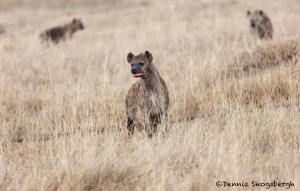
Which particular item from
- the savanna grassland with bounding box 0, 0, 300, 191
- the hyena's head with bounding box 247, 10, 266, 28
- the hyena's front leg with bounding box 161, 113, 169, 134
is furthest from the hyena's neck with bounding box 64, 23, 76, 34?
the hyena's front leg with bounding box 161, 113, 169, 134

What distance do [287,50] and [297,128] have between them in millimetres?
3417

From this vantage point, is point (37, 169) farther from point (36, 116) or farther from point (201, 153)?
point (36, 116)

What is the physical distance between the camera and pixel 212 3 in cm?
2398

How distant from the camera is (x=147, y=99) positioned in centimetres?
648

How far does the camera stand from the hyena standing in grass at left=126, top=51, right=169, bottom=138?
21.0 feet

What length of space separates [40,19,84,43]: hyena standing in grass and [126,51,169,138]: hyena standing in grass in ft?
33.2

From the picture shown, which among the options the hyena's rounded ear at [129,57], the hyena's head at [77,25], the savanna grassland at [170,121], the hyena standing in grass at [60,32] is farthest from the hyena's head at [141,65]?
the hyena's head at [77,25]

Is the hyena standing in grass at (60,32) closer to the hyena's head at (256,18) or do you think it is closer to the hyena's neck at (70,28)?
the hyena's neck at (70,28)

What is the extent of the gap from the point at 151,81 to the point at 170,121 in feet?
2.28

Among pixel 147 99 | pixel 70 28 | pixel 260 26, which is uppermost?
pixel 70 28

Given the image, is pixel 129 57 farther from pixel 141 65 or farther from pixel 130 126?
pixel 130 126

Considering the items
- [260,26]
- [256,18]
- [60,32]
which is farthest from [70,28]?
[260,26]

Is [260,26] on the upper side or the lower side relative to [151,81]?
upper

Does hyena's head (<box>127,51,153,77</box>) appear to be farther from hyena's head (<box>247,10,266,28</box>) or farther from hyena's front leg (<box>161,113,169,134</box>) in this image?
hyena's head (<box>247,10,266,28</box>)
